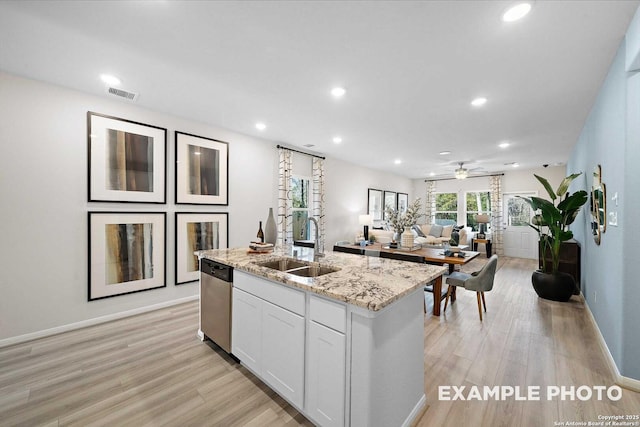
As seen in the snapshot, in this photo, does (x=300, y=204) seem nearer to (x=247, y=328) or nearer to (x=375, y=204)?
(x=375, y=204)

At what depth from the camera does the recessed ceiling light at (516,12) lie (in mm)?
1646

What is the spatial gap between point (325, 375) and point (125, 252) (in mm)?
3056

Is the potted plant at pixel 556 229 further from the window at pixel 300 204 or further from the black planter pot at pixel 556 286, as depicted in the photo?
the window at pixel 300 204

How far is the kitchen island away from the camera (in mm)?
1348

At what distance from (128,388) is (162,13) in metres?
2.75

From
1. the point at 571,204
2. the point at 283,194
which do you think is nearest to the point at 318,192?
the point at 283,194

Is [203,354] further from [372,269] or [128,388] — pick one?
[372,269]

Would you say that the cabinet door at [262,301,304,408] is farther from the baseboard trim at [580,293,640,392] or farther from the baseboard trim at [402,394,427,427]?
the baseboard trim at [580,293,640,392]

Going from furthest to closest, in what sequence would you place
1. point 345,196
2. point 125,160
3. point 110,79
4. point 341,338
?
point 345,196
point 125,160
point 110,79
point 341,338

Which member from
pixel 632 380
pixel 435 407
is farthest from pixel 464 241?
pixel 435 407

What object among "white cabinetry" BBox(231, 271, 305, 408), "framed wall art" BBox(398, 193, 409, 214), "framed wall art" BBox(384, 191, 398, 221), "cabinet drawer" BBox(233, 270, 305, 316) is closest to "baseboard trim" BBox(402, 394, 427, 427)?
"white cabinetry" BBox(231, 271, 305, 408)

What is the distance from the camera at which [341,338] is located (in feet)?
4.62

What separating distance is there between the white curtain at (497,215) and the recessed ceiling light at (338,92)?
24.5ft

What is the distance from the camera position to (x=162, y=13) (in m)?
1.78
